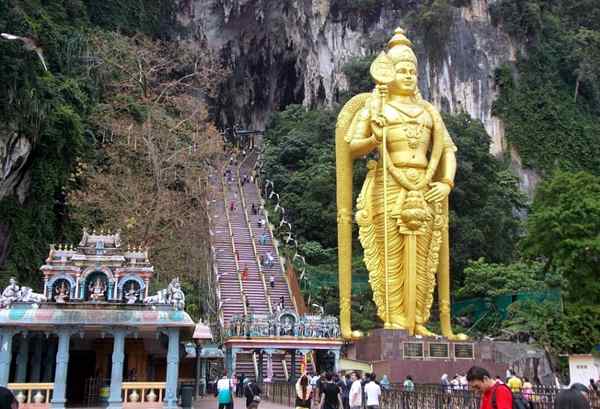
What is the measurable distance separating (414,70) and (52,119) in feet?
31.9

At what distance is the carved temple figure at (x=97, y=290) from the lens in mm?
11211

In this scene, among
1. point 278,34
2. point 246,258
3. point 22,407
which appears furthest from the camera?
point 278,34

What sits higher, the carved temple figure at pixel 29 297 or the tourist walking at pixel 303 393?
the carved temple figure at pixel 29 297

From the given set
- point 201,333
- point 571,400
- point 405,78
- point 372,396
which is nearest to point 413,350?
point 201,333

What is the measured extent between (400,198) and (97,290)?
7.03m

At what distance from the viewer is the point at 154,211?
58.2 ft

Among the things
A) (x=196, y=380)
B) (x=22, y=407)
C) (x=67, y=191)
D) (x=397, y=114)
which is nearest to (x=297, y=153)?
(x=67, y=191)

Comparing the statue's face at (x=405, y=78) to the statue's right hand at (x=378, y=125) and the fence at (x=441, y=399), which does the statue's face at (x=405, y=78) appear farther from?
the fence at (x=441, y=399)

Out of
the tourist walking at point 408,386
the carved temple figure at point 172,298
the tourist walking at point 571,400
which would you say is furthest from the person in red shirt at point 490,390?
the carved temple figure at point 172,298

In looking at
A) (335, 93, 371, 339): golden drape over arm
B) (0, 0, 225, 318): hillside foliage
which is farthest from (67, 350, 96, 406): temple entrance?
(335, 93, 371, 339): golden drape over arm

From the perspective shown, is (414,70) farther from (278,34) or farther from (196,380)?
(278,34)

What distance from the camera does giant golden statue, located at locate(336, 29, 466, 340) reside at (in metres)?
15.4

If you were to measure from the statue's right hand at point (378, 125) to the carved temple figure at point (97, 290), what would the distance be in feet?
22.3

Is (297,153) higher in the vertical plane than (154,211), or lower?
higher
